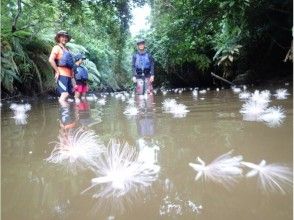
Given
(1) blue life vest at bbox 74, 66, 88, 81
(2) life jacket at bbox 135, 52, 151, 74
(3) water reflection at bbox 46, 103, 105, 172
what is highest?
(2) life jacket at bbox 135, 52, 151, 74

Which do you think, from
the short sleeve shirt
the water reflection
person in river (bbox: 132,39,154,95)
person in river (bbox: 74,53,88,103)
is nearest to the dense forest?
person in river (bbox: 74,53,88,103)

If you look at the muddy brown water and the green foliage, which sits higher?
the green foliage

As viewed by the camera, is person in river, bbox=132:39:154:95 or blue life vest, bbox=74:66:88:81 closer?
person in river, bbox=132:39:154:95

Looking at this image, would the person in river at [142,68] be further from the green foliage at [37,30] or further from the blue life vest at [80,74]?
the green foliage at [37,30]

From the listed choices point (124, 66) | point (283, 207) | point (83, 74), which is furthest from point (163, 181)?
point (124, 66)

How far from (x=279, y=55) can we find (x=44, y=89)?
816 cm

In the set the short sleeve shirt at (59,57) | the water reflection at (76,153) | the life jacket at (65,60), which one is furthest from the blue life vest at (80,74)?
the water reflection at (76,153)

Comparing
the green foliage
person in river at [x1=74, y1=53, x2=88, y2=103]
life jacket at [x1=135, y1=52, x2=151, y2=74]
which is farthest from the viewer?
the green foliage

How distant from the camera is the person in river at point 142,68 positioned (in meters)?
10.3

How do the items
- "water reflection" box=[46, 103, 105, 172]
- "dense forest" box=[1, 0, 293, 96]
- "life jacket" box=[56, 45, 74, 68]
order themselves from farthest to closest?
"dense forest" box=[1, 0, 293, 96], "life jacket" box=[56, 45, 74, 68], "water reflection" box=[46, 103, 105, 172]

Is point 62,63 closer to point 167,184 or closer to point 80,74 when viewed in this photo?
point 80,74

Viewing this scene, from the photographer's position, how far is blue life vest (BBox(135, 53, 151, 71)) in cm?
1028

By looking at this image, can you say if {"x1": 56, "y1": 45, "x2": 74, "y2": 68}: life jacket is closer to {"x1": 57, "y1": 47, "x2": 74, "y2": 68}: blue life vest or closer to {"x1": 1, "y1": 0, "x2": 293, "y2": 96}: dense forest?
{"x1": 57, "y1": 47, "x2": 74, "y2": 68}: blue life vest

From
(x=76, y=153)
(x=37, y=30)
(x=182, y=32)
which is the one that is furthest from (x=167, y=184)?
(x=37, y=30)
